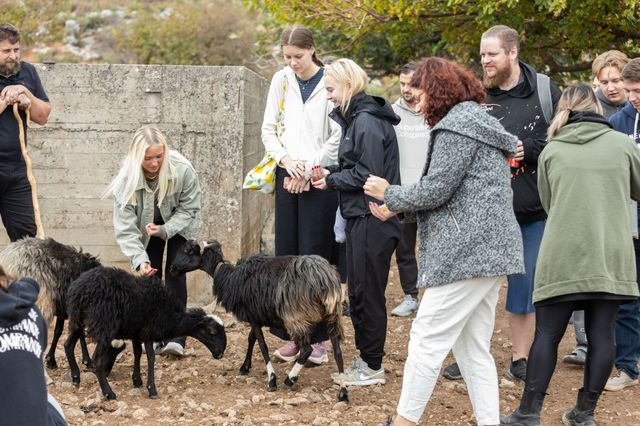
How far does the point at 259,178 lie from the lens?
686cm

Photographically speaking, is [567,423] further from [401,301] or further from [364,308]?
[401,301]

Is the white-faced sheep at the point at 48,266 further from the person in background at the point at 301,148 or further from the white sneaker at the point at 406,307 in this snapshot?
the white sneaker at the point at 406,307

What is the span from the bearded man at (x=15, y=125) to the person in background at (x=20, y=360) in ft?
12.7

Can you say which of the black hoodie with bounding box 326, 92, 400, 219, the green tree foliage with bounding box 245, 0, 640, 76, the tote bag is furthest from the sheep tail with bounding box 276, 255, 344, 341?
the green tree foliage with bounding box 245, 0, 640, 76

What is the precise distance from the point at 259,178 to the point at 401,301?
9.29ft

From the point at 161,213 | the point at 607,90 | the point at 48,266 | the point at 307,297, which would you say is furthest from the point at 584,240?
the point at 48,266

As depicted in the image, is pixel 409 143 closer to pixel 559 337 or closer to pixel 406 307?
pixel 406 307

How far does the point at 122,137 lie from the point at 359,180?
327cm

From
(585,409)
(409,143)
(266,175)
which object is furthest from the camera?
(409,143)

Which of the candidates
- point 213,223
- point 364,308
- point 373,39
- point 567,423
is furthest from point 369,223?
point 373,39

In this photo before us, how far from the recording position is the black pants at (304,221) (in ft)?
22.0

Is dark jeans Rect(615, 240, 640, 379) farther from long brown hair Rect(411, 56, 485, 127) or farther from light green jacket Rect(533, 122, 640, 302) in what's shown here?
long brown hair Rect(411, 56, 485, 127)

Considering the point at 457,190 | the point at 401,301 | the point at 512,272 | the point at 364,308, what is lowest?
the point at 401,301

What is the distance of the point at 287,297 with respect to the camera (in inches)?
237
